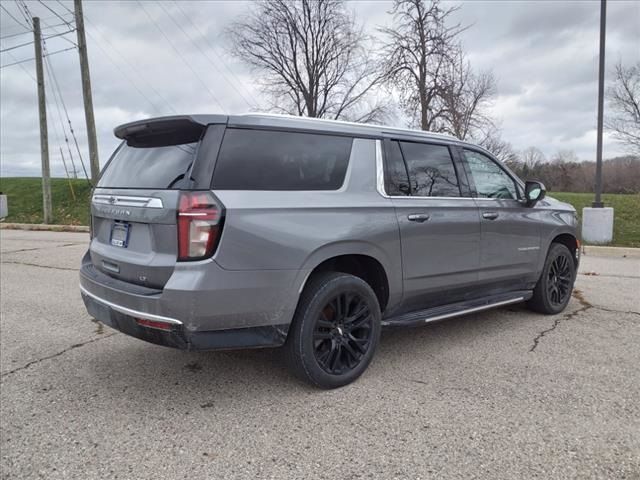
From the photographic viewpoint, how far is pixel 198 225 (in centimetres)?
293

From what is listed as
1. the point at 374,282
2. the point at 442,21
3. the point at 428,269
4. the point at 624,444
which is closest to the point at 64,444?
the point at 374,282

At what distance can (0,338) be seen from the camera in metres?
4.76

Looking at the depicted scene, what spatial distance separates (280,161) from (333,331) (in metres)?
1.22

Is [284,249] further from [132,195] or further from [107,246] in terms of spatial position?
[107,246]

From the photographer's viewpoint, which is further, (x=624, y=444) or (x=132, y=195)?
(x=132, y=195)

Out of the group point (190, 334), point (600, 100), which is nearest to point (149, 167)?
point (190, 334)

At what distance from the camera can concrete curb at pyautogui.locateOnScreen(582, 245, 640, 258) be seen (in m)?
11.0

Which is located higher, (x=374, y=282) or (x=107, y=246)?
(x=107, y=246)

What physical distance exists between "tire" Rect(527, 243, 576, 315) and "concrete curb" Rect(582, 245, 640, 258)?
627cm

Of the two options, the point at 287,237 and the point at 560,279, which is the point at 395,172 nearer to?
the point at 287,237

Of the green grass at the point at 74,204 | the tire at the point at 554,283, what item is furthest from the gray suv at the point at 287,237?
the green grass at the point at 74,204

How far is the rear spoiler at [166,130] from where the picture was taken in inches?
123

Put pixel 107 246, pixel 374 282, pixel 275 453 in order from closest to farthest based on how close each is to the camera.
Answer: pixel 275 453
pixel 107 246
pixel 374 282

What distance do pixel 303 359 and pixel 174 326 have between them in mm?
869
